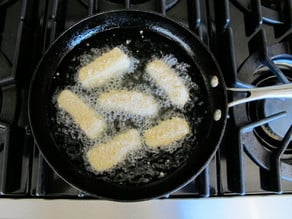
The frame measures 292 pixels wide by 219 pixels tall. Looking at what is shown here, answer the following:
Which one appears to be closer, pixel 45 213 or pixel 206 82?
pixel 45 213

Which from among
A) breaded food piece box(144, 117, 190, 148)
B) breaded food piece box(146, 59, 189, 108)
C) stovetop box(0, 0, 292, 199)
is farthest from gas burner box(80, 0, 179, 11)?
breaded food piece box(144, 117, 190, 148)

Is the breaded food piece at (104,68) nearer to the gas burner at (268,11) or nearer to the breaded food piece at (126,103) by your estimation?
the breaded food piece at (126,103)

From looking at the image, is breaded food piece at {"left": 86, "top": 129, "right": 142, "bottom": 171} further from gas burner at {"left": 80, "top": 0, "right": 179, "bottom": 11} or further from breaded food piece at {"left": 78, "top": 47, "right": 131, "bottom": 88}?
gas burner at {"left": 80, "top": 0, "right": 179, "bottom": 11}

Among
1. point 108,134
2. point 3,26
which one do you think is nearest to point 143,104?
point 108,134

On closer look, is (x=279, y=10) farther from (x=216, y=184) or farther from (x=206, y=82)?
(x=216, y=184)

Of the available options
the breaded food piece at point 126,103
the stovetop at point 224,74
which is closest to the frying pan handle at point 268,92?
the stovetop at point 224,74

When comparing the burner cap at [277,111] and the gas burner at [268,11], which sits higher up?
the gas burner at [268,11]
